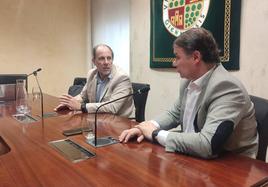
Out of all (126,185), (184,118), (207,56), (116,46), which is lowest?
(126,185)

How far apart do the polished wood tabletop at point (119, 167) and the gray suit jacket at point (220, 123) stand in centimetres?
5

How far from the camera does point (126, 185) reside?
883mm

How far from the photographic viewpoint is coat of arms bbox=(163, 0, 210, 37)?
259cm

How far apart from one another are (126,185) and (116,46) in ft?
10.8

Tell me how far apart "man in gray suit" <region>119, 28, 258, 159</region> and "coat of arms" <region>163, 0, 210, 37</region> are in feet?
4.34

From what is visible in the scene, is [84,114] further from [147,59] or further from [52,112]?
[147,59]

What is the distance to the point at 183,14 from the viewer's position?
9.13 feet

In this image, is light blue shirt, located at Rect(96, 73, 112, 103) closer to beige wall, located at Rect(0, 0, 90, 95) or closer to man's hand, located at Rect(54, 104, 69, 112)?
man's hand, located at Rect(54, 104, 69, 112)

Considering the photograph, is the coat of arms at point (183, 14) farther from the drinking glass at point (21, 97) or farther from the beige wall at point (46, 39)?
the beige wall at point (46, 39)

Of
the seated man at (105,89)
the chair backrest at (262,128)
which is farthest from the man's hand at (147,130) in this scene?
the seated man at (105,89)

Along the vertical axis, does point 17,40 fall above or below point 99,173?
above

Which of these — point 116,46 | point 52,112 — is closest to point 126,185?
point 52,112

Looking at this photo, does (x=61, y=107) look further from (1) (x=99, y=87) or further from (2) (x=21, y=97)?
(1) (x=99, y=87)

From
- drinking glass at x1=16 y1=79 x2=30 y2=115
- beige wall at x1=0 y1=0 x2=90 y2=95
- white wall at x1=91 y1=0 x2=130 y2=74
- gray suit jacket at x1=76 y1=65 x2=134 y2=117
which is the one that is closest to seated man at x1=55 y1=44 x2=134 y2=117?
gray suit jacket at x1=76 y1=65 x2=134 y2=117
